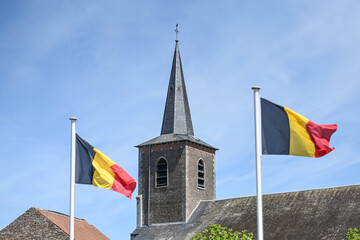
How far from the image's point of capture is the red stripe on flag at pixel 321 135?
14.1 meters

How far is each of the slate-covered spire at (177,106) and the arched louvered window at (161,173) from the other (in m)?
2.13

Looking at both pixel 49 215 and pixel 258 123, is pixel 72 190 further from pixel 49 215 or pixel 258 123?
pixel 49 215

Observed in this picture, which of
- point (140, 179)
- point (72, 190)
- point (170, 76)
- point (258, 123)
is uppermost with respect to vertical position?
point (170, 76)

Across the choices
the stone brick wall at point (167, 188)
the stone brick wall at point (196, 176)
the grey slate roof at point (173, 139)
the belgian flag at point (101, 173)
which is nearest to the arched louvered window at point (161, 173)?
the stone brick wall at point (167, 188)

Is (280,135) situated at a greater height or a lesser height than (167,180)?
lesser

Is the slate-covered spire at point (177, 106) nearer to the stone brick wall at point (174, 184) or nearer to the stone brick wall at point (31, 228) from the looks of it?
the stone brick wall at point (174, 184)

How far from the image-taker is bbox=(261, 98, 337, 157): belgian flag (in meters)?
14.2

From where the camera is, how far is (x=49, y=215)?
33375 millimetres

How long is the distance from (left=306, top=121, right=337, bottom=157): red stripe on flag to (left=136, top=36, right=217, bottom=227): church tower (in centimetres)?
2459

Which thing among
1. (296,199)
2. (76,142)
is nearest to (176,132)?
(296,199)

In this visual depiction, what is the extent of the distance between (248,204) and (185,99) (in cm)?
887

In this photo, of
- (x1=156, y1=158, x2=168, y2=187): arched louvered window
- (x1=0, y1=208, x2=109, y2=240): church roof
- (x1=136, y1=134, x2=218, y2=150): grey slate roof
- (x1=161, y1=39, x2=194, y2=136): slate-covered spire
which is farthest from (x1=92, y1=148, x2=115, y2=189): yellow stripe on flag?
(x1=161, y1=39, x2=194, y2=136): slate-covered spire

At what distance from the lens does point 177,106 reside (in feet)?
135

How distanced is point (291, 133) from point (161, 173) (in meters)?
26.0
